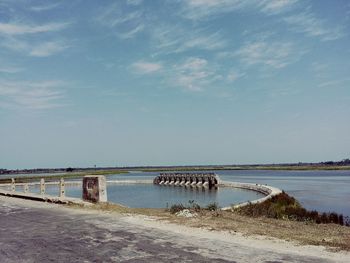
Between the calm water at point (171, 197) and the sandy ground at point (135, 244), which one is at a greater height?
the sandy ground at point (135, 244)

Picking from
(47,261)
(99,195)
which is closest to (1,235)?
(47,261)

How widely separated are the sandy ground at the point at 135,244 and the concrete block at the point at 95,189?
560 centimetres

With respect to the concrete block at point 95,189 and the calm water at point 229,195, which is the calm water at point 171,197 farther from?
the concrete block at point 95,189

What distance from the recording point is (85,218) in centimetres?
1756

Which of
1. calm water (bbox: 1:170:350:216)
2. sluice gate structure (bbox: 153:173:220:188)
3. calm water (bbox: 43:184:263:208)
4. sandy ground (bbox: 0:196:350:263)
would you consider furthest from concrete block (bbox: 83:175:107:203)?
sluice gate structure (bbox: 153:173:220:188)

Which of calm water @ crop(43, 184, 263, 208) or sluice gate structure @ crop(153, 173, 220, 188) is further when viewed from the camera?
sluice gate structure @ crop(153, 173, 220, 188)

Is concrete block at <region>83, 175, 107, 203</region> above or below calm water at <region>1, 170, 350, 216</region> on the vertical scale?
above

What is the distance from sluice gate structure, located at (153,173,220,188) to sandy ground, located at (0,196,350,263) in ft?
213

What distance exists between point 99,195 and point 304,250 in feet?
45.8

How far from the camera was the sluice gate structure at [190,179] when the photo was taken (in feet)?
266

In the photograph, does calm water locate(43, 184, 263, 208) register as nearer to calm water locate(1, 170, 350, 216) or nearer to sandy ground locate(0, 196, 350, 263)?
calm water locate(1, 170, 350, 216)

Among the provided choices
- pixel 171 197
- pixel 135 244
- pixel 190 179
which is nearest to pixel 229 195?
pixel 171 197

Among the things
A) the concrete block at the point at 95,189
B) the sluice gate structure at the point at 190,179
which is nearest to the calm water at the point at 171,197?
the sluice gate structure at the point at 190,179

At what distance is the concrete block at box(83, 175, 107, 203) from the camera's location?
22.4m
